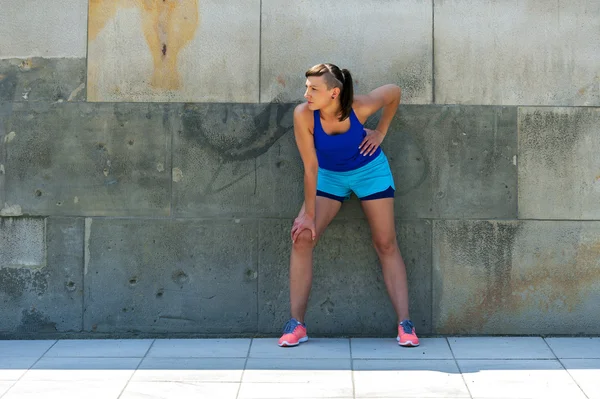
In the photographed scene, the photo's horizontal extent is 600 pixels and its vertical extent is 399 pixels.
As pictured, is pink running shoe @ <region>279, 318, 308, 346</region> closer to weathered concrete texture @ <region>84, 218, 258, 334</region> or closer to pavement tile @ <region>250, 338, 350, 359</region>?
pavement tile @ <region>250, 338, 350, 359</region>

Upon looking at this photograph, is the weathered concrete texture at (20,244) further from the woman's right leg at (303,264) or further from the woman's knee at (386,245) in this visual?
the woman's knee at (386,245)

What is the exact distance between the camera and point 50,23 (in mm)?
5664

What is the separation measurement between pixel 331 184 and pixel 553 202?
1564 mm

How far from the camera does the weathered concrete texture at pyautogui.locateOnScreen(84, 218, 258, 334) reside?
5680 millimetres

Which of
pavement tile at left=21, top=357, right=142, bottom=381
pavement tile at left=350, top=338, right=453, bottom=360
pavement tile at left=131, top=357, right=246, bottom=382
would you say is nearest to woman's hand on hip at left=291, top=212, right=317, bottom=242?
pavement tile at left=350, top=338, right=453, bottom=360

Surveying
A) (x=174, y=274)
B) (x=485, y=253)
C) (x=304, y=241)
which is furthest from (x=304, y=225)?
(x=485, y=253)

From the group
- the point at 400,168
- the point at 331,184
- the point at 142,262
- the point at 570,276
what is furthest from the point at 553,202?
the point at 142,262

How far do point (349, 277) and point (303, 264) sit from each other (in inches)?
15.4

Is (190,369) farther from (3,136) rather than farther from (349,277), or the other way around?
(3,136)

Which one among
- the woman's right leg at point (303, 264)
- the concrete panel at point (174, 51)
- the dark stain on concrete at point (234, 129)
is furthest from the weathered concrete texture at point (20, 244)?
the woman's right leg at point (303, 264)

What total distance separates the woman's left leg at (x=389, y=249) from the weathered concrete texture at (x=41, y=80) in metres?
2.19

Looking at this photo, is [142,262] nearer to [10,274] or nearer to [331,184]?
[10,274]

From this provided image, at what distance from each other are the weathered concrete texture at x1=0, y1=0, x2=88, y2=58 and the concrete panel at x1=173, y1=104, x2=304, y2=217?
928 millimetres
